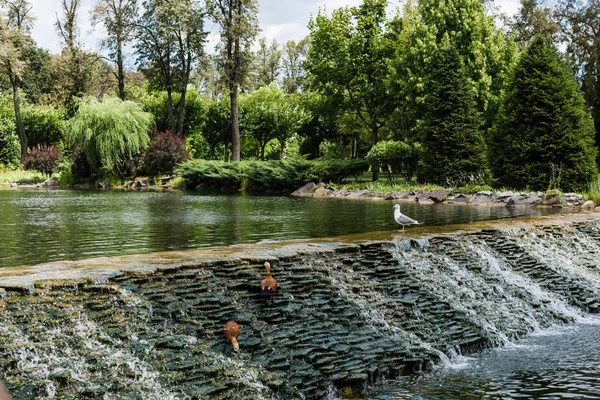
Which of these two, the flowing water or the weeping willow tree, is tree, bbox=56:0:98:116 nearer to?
the weeping willow tree

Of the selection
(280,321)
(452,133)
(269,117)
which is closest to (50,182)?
(269,117)

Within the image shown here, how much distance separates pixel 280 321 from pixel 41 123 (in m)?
42.3

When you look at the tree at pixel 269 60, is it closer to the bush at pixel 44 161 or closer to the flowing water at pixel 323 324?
the bush at pixel 44 161

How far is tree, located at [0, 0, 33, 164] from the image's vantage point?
35.3 meters

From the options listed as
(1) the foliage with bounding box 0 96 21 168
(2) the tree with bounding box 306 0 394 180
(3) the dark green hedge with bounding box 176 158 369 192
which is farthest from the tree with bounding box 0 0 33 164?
(2) the tree with bounding box 306 0 394 180

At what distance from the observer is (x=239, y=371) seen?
5.12 m

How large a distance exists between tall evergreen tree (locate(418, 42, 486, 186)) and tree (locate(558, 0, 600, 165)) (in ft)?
47.6

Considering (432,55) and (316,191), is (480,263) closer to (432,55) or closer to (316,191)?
(316,191)

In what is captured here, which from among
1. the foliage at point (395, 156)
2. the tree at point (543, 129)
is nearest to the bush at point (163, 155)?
the foliage at point (395, 156)

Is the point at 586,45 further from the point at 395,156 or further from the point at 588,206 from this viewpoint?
the point at 588,206

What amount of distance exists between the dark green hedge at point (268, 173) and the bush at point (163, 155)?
198 centimetres

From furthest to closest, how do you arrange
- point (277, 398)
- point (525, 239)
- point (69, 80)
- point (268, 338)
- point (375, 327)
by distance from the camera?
point (69, 80) → point (525, 239) → point (375, 327) → point (268, 338) → point (277, 398)

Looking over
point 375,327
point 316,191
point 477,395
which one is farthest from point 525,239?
point 316,191

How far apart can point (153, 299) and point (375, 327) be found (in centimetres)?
254
